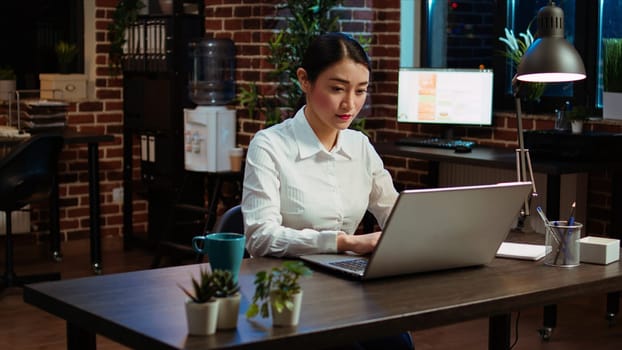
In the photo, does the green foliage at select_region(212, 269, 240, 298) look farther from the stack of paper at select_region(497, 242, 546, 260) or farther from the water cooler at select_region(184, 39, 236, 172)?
the water cooler at select_region(184, 39, 236, 172)

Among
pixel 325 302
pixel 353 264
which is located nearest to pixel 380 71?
pixel 353 264

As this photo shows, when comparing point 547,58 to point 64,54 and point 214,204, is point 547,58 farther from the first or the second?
point 64,54

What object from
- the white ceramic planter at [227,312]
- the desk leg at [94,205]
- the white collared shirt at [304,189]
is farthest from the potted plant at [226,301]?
the desk leg at [94,205]

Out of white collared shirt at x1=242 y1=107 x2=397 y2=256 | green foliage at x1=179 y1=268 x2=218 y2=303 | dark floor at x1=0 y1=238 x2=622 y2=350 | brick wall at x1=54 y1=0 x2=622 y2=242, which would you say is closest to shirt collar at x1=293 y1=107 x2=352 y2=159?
white collared shirt at x1=242 y1=107 x2=397 y2=256

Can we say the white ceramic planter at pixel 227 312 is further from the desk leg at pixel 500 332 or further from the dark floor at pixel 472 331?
the dark floor at pixel 472 331

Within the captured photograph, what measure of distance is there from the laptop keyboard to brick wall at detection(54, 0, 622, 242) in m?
3.00

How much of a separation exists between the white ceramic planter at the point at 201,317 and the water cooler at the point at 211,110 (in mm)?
3951

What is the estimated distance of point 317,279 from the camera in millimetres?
2299

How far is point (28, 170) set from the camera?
5289 mm

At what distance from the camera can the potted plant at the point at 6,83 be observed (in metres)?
6.25

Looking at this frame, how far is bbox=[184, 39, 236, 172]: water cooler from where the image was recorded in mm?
5754

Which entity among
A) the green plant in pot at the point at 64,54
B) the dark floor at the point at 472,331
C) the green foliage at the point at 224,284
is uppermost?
the green plant in pot at the point at 64,54

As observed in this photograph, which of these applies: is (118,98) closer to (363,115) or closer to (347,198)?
(363,115)

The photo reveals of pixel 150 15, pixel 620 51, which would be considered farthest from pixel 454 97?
pixel 150 15
